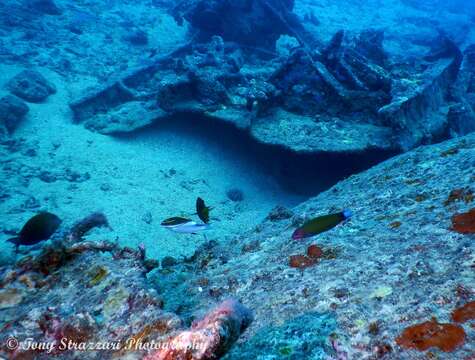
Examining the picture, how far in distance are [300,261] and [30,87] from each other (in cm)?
1078

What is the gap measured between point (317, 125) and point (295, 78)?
1.61m

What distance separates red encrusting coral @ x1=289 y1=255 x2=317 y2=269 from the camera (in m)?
2.93

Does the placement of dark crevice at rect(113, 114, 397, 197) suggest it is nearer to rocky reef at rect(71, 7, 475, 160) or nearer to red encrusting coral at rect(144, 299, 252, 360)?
rocky reef at rect(71, 7, 475, 160)

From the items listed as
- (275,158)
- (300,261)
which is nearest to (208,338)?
(300,261)

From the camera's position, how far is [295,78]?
8.71 meters

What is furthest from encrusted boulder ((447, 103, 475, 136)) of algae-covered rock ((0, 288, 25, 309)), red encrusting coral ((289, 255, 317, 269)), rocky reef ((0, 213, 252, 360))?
algae-covered rock ((0, 288, 25, 309))

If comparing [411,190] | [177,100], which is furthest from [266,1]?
[411,190]

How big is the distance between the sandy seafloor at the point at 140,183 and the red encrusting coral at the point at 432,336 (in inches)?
185

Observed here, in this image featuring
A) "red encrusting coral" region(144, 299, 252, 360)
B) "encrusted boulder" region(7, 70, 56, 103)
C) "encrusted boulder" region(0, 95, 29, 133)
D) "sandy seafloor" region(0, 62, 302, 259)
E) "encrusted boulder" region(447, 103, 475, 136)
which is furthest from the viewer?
"encrusted boulder" region(7, 70, 56, 103)

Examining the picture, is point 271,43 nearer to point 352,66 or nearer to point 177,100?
point 352,66

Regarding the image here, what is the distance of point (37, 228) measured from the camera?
4.23 m

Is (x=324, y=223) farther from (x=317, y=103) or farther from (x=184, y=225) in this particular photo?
(x=317, y=103)

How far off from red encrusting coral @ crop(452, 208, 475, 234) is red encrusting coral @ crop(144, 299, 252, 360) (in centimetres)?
193

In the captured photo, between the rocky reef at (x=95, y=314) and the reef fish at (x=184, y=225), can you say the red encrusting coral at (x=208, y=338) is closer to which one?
the rocky reef at (x=95, y=314)
